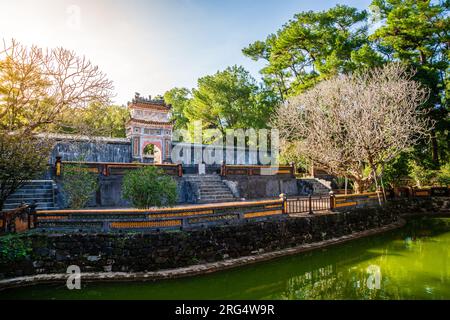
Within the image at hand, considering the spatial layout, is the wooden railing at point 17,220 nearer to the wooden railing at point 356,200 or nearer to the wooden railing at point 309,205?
the wooden railing at point 309,205

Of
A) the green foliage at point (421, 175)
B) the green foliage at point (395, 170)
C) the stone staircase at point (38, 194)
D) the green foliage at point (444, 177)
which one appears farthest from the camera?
the green foliage at point (421, 175)

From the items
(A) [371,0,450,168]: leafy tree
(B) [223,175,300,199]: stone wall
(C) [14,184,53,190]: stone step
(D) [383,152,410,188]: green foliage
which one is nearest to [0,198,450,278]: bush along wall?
(C) [14,184,53,190]: stone step

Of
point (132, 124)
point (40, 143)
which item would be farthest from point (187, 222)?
point (132, 124)

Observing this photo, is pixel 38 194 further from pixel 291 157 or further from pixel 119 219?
pixel 291 157

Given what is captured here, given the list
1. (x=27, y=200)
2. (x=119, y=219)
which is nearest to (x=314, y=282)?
(x=119, y=219)

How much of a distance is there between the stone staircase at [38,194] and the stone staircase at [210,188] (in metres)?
7.06

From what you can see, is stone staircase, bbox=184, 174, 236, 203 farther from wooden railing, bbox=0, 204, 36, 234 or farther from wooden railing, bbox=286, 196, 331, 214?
→ wooden railing, bbox=0, 204, 36, 234

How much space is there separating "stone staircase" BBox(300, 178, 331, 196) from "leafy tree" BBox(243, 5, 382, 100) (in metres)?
6.99

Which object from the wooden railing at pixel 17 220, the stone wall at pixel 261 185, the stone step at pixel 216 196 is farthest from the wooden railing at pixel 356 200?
the wooden railing at pixel 17 220

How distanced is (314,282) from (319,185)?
1492 cm

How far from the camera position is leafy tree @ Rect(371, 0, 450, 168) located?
21344 mm

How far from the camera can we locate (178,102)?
39781 mm

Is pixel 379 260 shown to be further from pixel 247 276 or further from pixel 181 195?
pixel 181 195

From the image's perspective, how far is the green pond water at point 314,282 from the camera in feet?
23.4
